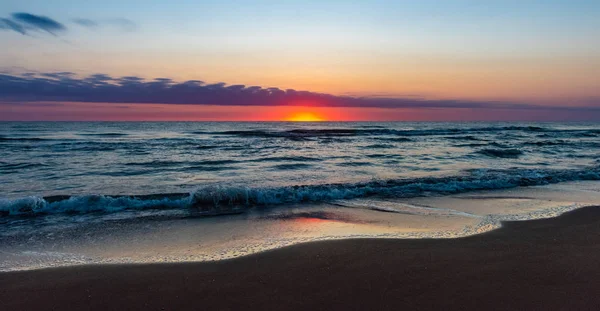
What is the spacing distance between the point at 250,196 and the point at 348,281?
555cm

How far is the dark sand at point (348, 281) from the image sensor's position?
148 inches

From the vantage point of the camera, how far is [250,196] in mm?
9484

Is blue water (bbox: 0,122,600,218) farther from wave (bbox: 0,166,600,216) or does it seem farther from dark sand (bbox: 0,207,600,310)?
dark sand (bbox: 0,207,600,310)

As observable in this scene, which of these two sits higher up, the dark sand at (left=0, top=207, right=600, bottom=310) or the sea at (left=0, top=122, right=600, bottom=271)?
the dark sand at (left=0, top=207, right=600, bottom=310)

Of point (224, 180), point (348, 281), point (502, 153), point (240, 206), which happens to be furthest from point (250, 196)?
point (502, 153)

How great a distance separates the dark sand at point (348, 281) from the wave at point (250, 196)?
374 cm

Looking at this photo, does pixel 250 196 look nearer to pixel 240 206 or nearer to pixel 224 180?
pixel 240 206

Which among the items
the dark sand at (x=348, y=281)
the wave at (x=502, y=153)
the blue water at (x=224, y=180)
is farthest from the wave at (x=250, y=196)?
the wave at (x=502, y=153)

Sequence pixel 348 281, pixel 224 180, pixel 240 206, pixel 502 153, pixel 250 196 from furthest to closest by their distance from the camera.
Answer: pixel 502 153 < pixel 224 180 < pixel 250 196 < pixel 240 206 < pixel 348 281

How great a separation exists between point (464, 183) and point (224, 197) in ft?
23.8

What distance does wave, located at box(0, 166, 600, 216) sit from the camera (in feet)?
28.1

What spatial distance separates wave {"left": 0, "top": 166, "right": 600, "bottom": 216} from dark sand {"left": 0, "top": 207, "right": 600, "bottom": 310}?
3.74 meters

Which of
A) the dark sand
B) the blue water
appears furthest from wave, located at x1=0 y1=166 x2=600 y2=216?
the dark sand

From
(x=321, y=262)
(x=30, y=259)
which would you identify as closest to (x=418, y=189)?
(x=321, y=262)
